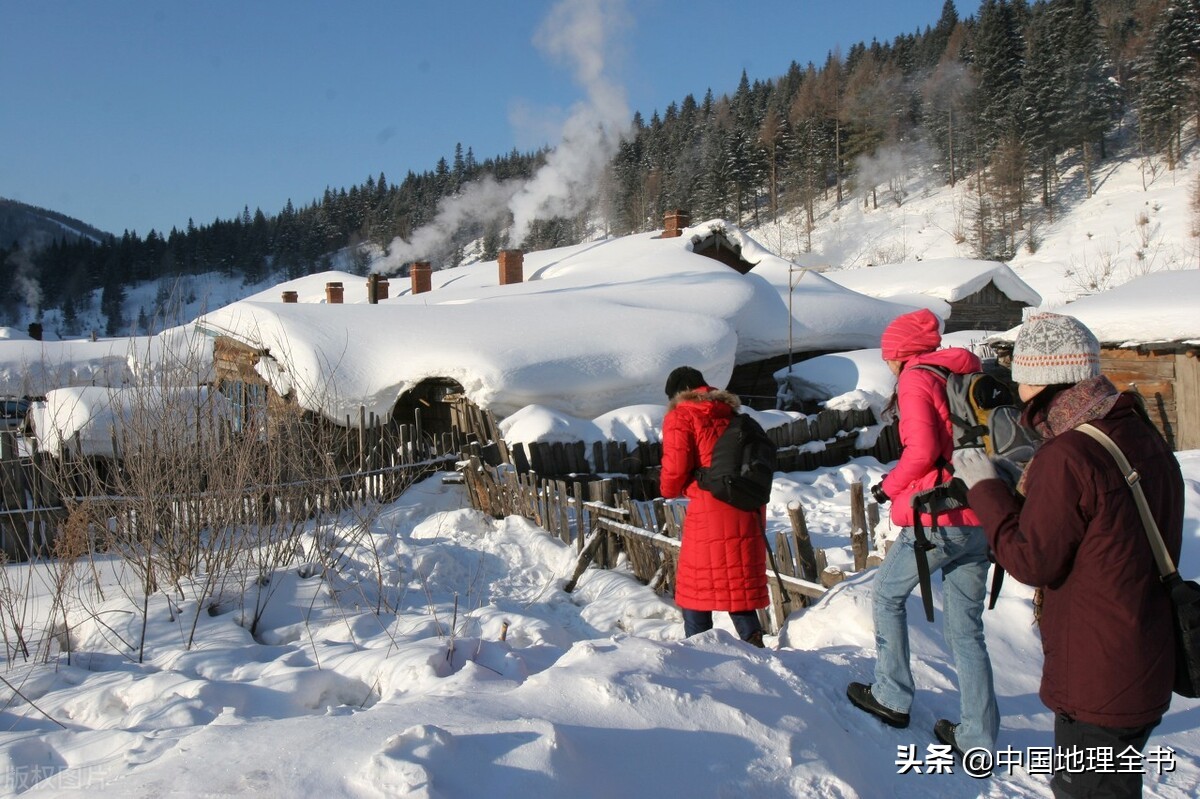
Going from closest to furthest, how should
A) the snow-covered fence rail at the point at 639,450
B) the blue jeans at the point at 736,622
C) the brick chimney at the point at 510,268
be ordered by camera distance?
the blue jeans at the point at 736,622 < the snow-covered fence rail at the point at 639,450 < the brick chimney at the point at 510,268

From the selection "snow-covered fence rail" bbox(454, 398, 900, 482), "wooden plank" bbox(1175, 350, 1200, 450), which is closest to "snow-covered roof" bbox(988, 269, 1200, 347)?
"wooden plank" bbox(1175, 350, 1200, 450)

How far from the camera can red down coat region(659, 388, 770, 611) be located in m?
3.92

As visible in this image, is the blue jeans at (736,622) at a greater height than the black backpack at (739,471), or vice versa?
the black backpack at (739,471)

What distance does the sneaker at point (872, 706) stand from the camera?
3.07 meters

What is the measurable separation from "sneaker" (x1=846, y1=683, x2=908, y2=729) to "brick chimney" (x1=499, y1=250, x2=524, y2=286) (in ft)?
68.9

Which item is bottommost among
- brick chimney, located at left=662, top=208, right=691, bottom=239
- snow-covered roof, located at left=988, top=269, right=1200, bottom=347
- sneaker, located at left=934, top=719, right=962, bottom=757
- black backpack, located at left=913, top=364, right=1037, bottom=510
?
Answer: sneaker, located at left=934, top=719, right=962, bottom=757

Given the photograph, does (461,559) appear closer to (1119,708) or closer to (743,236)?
(1119,708)

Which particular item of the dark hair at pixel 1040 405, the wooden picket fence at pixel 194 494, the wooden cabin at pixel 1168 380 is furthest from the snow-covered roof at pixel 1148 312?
the dark hair at pixel 1040 405

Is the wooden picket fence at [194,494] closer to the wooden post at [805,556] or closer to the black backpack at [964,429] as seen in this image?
the wooden post at [805,556]

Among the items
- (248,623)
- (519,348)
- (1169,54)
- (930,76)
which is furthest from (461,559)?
(930,76)

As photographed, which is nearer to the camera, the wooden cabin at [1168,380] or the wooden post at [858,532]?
the wooden post at [858,532]

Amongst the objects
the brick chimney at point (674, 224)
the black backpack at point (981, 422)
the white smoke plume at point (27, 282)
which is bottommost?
the black backpack at point (981, 422)

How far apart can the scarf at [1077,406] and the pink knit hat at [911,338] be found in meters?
0.88

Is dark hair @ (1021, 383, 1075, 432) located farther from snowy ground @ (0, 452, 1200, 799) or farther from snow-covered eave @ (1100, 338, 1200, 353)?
snow-covered eave @ (1100, 338, 1200, 353)
